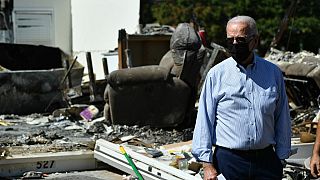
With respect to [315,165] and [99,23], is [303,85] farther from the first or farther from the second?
[99,23]

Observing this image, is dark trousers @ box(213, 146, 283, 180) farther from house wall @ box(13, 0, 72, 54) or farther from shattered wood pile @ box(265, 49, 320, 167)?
house wall @ box(13, 0, 72, 54)

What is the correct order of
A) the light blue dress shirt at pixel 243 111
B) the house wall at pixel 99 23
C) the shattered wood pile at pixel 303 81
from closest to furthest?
1. the light blue dress shirt at pixel 243 111
2. the shattered wood pile at pixel 303 81
3. the house wall at pixel 99 23

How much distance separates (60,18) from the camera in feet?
68.2

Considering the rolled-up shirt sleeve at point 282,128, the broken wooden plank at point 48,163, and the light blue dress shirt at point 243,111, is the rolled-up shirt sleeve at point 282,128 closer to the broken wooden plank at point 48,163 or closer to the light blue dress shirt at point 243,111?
the light blue dress shirt at point 243,111

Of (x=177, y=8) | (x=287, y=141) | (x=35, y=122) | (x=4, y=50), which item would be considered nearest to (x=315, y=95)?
(x=35, y=122)

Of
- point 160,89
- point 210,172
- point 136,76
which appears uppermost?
point 210,172

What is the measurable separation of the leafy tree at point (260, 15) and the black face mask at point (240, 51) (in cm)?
2678

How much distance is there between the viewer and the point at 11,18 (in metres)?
20.1

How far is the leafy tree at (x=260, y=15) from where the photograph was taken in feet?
102

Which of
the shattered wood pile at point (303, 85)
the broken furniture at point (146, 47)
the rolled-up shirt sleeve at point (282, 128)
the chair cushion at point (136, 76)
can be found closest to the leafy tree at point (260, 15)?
the broken furniture at point (146, 47)

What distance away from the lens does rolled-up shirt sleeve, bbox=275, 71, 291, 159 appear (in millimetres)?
3709

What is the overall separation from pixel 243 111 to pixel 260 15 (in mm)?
29331

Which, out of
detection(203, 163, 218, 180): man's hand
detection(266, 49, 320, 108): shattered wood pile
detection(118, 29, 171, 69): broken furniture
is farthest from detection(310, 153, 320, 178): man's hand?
detection(118, 29, 171, 69): broken furniture

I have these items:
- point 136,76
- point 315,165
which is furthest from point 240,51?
point 136,76
